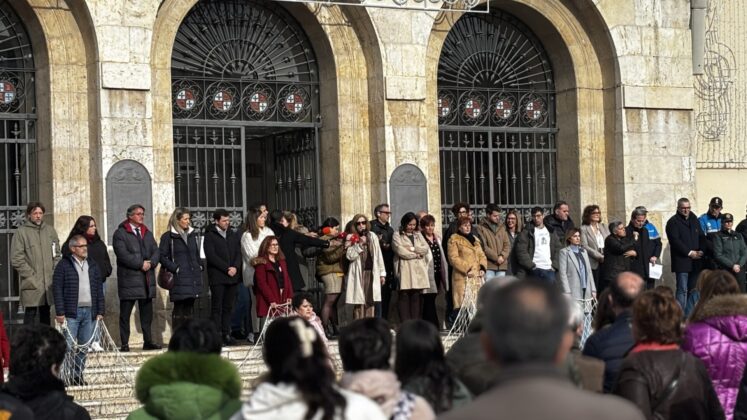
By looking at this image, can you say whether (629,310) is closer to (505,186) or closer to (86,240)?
(86,240)

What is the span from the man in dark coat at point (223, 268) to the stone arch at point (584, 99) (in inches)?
218

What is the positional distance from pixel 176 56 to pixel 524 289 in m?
13.2

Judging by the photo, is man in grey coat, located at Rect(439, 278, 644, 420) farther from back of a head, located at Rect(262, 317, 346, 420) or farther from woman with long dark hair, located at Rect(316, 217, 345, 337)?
woman with long dark hair, located at Rect(316, 217, 345, 337)

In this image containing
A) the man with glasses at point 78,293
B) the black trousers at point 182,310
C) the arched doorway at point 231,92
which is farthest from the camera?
the arched doorway at point 231,92

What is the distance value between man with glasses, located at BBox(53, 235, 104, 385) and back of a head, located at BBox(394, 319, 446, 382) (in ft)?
25.0

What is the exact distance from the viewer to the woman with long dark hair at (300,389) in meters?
4.85

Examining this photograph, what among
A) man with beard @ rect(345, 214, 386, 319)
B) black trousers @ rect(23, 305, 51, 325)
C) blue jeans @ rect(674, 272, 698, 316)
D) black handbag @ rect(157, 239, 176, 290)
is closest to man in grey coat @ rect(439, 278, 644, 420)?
black trousers @ rect(23, 305, 51, 325)

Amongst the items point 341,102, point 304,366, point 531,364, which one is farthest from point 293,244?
point 531,364

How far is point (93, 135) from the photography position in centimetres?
1537

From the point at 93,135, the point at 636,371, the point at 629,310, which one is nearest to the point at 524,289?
the point at 636,371

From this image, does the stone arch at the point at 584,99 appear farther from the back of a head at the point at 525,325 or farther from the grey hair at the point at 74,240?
the back of a head at the point at 525,325

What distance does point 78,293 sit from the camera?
520 inches

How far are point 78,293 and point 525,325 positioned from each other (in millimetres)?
10184

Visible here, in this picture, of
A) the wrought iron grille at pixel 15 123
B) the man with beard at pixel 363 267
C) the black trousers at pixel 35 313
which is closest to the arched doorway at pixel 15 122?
the wrought iron grille at pixel 15 123
